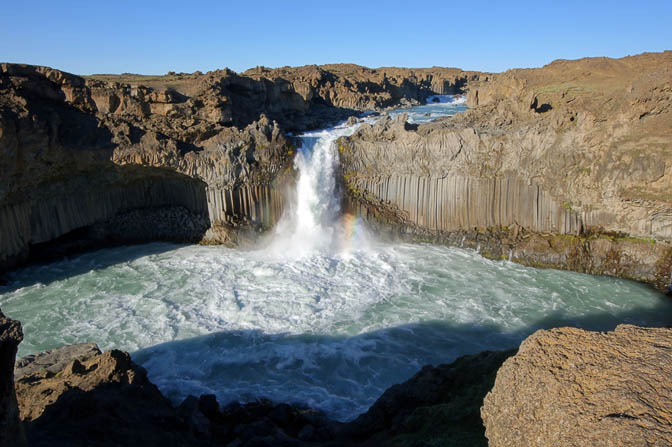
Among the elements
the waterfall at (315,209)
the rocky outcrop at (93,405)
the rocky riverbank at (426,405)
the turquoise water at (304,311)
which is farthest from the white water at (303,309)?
the rocky outcrop at (93,405)

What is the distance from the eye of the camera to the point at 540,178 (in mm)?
16703

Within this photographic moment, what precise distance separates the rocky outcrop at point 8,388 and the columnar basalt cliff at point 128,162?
13.1 m

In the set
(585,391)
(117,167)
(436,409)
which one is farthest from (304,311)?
(117,167)

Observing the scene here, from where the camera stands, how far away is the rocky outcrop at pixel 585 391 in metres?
2.82

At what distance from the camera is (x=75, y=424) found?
5.72m

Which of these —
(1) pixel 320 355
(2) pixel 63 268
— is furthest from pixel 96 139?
(1) pixel 320 355

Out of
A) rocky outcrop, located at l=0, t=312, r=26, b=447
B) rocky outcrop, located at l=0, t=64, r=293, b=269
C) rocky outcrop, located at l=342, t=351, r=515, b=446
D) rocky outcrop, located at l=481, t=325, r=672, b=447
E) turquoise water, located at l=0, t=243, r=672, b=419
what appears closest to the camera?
rocky outcrop, located at l=481, t=325, r=672, b=447

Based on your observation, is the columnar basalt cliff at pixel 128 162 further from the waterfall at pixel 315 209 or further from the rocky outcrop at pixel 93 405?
the rocky outcrop at pixel 93 405

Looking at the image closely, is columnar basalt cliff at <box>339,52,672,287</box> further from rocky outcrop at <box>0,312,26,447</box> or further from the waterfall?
rocky outcrop at <box>0,312,26,447</box>

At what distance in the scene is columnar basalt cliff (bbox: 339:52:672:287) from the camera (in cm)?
1462

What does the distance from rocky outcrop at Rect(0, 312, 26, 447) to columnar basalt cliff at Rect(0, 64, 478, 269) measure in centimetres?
1313

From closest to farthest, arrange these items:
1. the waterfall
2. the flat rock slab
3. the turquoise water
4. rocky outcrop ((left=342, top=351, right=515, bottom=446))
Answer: rocky outcrop ((left=342, top=351, right=515, bottom=446)) → the flat rock slab → the turquoise water → the waterfall

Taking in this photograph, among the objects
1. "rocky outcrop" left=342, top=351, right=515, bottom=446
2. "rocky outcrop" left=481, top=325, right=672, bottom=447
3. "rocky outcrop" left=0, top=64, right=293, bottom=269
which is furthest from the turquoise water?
"rocky outcrop" left=481, top=325, right=672, bottom=447

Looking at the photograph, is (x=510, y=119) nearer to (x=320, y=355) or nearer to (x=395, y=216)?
(x=395, y=216)
